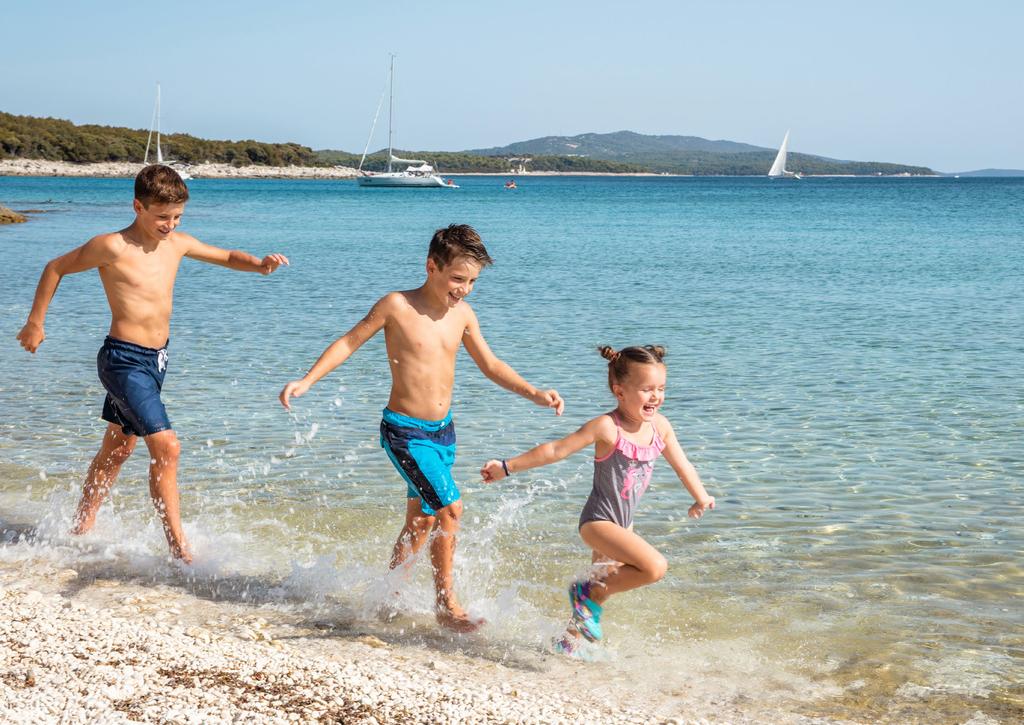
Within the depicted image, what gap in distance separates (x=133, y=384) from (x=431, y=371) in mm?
1632

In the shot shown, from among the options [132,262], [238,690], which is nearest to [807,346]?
[132,262]

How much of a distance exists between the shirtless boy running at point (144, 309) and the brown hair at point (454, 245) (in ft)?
3.31

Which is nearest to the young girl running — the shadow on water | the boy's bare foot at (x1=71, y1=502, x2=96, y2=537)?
the shadow on water

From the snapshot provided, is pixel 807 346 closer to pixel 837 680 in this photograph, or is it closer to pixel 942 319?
pixel 942 319

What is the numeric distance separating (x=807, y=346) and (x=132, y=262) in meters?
9.56

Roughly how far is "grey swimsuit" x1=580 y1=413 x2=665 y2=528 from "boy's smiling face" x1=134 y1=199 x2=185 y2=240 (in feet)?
8.11

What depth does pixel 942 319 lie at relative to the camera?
613 inches

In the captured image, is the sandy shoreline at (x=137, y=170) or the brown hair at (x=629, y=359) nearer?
the brown hair at (x=629, y=359)

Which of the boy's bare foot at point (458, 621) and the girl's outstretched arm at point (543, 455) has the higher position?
the girl's outstretched arm at point (543, 455)

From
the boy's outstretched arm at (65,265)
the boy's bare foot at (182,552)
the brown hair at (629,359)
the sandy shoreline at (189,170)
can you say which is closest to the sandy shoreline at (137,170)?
the sandy shoreline at (189,170)

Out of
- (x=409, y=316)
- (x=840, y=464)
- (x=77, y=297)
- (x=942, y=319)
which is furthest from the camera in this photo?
(x=77, y=297)

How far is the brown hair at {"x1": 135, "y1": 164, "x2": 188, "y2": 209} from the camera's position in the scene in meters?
5.23

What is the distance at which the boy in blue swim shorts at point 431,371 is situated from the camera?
15.2ft

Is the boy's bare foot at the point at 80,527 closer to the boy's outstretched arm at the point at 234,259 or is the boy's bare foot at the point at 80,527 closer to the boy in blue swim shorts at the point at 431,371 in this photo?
the boy's outstretched arm at the point at 234,259
